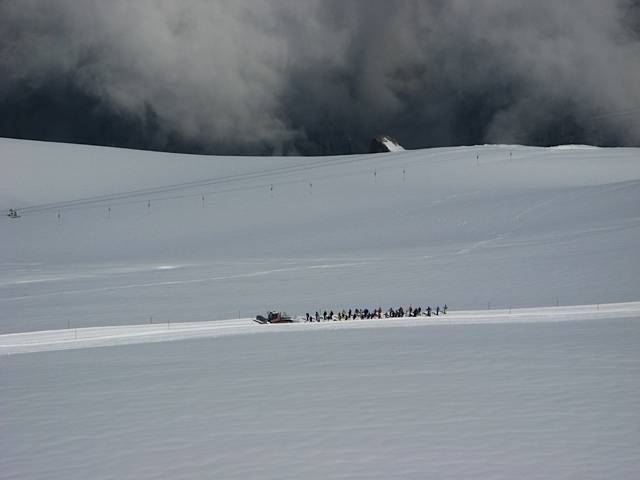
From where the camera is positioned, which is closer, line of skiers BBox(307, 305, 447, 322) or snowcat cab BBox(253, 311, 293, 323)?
snowcat cab BBox(253, 311, 293, 323)

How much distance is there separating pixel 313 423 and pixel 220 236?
43.6 metres

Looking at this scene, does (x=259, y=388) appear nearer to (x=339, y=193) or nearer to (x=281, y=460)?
(x=281, y=460)

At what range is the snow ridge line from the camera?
2777cm

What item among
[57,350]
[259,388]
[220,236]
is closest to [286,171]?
[220,236]

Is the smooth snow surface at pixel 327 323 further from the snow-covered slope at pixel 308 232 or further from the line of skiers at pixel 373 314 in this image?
the line of skiers at pixel 373 314

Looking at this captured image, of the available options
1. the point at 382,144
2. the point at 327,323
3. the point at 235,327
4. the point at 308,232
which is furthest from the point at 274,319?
the point at 382,144

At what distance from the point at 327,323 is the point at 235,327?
3900 millimetres

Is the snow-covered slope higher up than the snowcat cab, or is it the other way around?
the snow-covered slope

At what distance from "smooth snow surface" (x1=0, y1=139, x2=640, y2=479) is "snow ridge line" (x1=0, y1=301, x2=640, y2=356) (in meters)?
0.21

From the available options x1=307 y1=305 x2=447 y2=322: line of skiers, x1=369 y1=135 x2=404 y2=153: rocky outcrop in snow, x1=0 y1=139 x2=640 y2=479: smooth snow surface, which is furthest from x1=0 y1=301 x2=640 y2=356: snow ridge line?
x1=369 y1=135 x2=404 y2=153: rocky outcrop in snow

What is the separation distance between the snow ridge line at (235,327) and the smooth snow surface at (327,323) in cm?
21

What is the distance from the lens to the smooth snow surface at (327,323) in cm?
1341

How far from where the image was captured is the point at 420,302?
3509 centimetres

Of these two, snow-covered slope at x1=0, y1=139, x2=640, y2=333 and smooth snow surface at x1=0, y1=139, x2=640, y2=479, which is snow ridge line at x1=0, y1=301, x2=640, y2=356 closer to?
smooth snow surface at x1=0, y1=139, x2=640, y2=479
